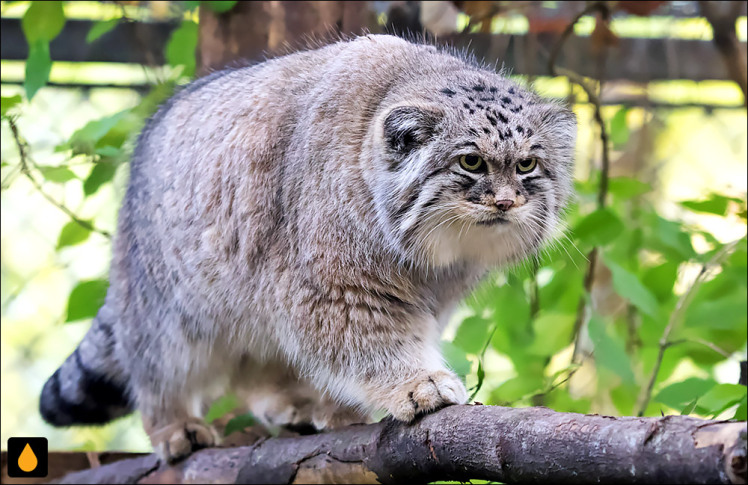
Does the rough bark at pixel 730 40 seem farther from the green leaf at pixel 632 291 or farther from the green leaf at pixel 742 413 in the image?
the green leaf at pixel 742 413

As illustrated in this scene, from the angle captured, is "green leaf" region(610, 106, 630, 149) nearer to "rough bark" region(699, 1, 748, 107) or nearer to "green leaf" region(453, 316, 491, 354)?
"rough bark" region(699, 1, 748, 107)

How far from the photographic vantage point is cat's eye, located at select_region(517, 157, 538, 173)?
243 cm

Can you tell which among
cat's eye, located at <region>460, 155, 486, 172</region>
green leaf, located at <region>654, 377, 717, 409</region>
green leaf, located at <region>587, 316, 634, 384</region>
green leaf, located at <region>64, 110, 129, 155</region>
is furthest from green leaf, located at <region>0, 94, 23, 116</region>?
green leaf, located at <region>654, 377, 717, 409</region>

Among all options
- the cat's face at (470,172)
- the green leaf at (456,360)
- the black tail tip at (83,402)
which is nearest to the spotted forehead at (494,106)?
the cat's face at (470,172)

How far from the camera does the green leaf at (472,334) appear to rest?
3170 millimetres

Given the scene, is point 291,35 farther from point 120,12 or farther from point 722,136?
point 722,136

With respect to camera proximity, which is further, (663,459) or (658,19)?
(658,19)

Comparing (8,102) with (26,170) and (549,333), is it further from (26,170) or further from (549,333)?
(549,333)

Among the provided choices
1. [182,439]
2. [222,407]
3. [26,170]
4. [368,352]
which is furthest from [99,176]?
[368,352]

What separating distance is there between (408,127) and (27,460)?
2.12 metres

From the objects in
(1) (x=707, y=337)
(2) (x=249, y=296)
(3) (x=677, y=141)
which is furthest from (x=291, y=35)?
(3) (x=677, y=141)

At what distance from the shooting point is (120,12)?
4.11 m

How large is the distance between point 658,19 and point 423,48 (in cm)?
230

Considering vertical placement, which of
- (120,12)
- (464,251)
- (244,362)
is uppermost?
(120,12)
